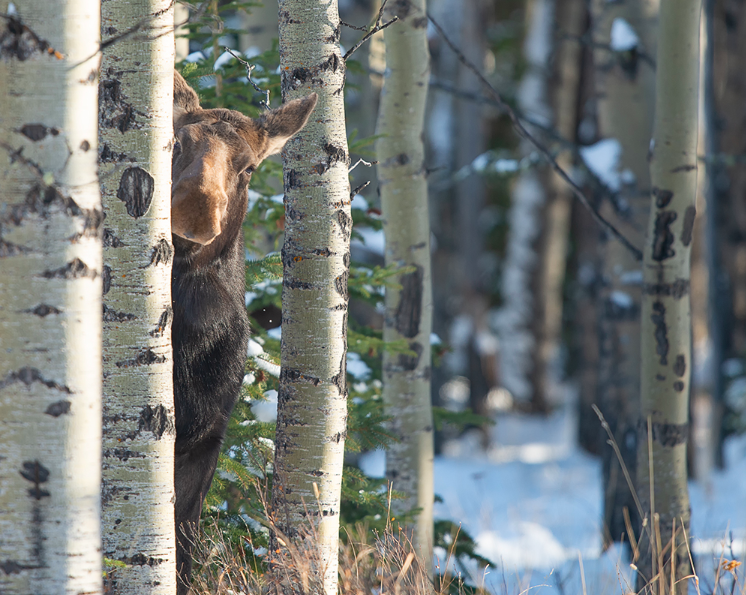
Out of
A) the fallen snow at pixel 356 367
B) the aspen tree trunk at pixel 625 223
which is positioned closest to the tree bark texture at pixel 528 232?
the aspen tree trunk at pixel 625 223

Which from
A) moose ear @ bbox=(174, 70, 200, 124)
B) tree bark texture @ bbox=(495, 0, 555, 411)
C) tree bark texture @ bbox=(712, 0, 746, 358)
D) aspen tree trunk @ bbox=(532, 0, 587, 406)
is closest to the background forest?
moose ear @ bbox=(174, 70, 200, 124)

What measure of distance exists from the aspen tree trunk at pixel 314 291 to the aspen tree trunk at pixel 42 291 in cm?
111

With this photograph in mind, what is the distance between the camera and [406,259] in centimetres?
443

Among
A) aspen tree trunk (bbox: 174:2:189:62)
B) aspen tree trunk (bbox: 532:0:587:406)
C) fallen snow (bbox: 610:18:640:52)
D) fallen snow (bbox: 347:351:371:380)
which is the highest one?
aspen tree trunk (bbox: 532:0:587:406)

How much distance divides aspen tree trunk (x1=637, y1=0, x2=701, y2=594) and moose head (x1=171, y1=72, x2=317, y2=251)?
2.34 m

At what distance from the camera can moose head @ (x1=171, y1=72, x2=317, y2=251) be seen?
2566 mm

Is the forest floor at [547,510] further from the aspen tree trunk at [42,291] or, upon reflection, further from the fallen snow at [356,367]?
the aspen tree trunk at [42,291]

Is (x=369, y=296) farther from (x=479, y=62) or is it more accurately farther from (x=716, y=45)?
(x=716, y=45)

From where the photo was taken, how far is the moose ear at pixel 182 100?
3109 mm

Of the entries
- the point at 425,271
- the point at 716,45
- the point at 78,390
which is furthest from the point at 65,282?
the point at 716,45

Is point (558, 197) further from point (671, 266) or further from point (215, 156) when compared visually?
point (215, 156)

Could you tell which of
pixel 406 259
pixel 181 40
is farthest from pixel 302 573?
pixel 181 40

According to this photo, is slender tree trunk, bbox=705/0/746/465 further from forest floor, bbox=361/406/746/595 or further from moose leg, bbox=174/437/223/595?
moose leg, bbox=174/437/223/595

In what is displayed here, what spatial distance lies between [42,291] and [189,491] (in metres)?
1.48
